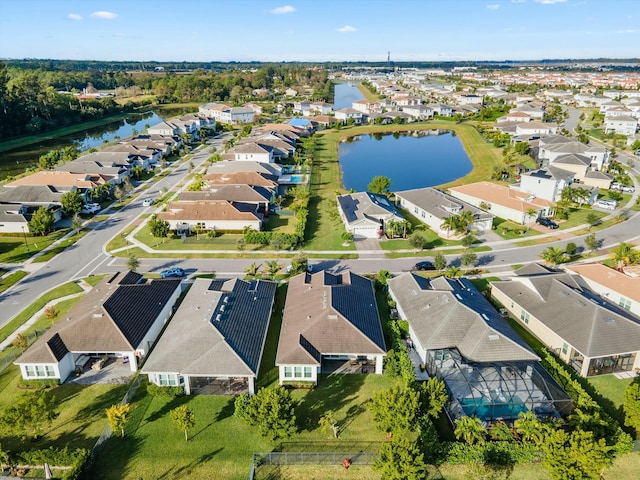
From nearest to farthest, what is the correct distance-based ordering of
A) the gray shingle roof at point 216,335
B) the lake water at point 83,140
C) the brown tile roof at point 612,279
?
the gray shingle roof at point 216,335 < the brown tile roof at point 612,279 < the lake water at point 83,140

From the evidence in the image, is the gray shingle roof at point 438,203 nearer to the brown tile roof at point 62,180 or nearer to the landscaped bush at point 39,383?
the landscaped bush at point 39,383

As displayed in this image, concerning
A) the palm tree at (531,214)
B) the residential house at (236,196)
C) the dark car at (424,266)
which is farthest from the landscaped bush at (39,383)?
the palm tree at (531,214)

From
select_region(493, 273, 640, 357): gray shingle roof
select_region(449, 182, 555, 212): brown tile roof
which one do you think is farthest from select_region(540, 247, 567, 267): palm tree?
select_region(449, 182, 555, 212): brown tile roof

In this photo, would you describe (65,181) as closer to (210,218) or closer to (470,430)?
(210,218)

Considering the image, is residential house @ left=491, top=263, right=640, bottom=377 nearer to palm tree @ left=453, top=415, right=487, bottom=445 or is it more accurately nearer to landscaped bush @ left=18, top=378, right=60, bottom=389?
palm tree @ left=453, top=415, right=487, bottom=445

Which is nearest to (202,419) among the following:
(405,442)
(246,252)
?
(405,442)

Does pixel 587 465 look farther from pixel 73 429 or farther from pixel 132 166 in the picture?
pixel 132 166

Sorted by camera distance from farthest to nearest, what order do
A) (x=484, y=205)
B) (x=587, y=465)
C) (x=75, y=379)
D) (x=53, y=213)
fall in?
(x=484, y=205) → (x=53, y=213) → (x=75, y=379) → (x=587, y=465)
